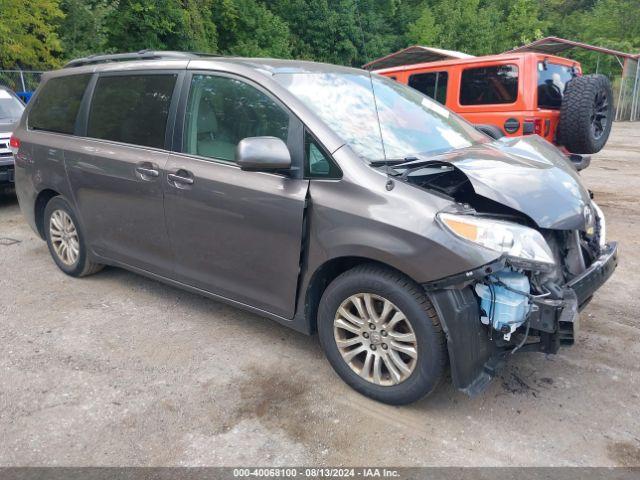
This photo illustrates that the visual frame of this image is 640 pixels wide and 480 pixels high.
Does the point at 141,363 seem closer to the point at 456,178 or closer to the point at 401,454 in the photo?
the point at 401,454

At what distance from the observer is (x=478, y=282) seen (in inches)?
102

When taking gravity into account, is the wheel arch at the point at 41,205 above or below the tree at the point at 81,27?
below

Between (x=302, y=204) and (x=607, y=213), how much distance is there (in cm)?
547

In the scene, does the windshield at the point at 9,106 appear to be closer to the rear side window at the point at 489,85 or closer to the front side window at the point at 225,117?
the front side window at the point at 225,117

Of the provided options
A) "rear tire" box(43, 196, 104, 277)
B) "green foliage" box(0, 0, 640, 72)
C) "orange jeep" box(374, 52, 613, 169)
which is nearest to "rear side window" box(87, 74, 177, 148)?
"rear tire" box(43, 196, 104, 277)

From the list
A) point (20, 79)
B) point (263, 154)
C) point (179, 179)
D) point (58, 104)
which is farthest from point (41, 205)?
point (20, 79)

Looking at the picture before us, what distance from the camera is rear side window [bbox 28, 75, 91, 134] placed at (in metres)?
→ 4.35

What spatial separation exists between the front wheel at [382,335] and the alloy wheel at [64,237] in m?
2.62

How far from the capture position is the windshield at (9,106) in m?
8.12

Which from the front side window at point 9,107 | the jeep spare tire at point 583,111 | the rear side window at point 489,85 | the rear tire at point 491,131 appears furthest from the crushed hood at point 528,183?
the front side window at point 9,107

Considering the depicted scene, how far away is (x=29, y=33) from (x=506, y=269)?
1545 cm

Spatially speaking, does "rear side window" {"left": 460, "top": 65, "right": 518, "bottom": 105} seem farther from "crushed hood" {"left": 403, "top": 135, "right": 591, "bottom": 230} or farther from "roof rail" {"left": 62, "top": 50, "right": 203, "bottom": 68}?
"roof rail" {"left": 62, "top": 50, "right": 203, "bottom": 68}

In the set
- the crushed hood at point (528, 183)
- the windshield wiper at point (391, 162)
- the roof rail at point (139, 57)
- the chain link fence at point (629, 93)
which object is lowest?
the chain link fence at point (629, 93)

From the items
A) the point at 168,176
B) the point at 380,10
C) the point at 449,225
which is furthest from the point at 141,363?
the point at 380,10
